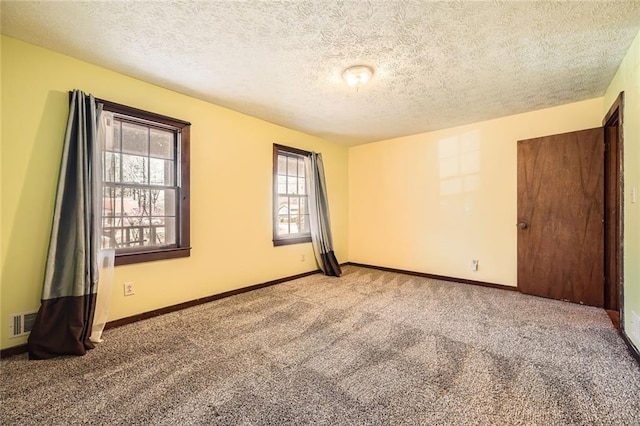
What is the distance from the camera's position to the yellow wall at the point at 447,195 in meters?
3.66

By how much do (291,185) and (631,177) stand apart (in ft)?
12.0

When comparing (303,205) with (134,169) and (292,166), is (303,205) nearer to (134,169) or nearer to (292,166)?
(292,166)

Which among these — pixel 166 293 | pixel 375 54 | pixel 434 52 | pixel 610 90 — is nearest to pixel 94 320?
pixel 166 293

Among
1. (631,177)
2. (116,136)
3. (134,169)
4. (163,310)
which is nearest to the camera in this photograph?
A: (631,177)

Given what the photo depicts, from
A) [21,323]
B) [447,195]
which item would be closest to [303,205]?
[447,195]

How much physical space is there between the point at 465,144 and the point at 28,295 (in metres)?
4.99

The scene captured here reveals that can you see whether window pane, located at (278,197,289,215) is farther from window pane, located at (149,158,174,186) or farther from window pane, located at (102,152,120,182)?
window pane, located at (102,152,120,182)

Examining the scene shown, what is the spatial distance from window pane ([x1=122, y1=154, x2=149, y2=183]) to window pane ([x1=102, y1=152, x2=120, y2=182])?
50 millimetres

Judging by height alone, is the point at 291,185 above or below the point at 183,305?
above

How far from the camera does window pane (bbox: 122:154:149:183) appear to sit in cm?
268

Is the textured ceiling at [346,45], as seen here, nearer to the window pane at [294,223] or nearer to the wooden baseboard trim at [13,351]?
the window pane at [294,223]

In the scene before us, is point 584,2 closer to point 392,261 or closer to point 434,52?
point 434,52

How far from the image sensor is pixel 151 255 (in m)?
2.78

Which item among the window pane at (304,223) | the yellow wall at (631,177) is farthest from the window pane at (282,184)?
the yellow wall at (631,177)
